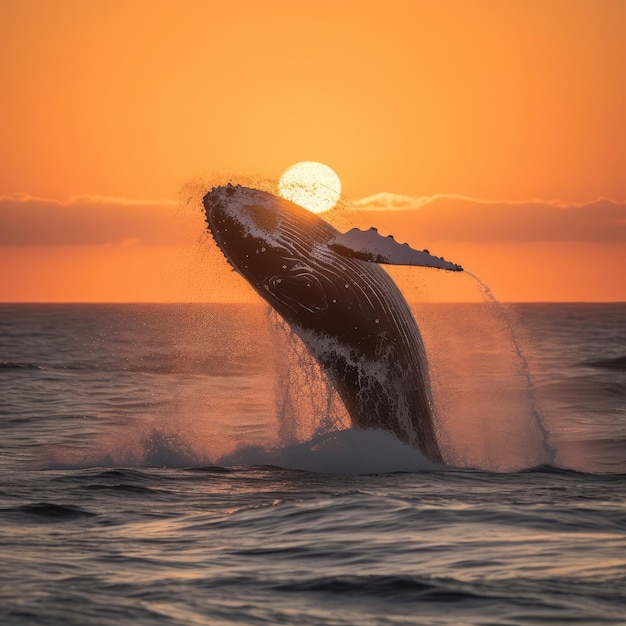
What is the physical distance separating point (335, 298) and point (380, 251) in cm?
142

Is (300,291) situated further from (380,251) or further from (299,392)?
(299,392)

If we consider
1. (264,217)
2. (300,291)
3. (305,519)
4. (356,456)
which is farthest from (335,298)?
(305,519)

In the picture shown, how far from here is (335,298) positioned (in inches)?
606

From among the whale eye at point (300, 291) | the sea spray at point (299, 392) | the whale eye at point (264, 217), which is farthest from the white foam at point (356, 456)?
the whale eye at point (264, 217)

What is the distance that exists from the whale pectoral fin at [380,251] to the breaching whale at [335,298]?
2 cm

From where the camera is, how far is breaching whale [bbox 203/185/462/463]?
49.5ft

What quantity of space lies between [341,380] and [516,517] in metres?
4.26

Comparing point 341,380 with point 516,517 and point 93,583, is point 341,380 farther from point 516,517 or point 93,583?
point 93,583

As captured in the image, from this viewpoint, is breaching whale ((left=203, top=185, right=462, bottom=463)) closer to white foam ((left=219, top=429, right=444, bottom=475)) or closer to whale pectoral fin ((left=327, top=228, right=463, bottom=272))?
whale pectoral fin ((left=327, top=228, right=463, bottom=272))

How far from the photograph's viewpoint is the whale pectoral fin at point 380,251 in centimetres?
1410

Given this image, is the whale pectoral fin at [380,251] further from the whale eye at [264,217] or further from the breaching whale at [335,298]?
the whale eye at [264,217]

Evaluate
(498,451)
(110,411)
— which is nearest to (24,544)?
(498,451)

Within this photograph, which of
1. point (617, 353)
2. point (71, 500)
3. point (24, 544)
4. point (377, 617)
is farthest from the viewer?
point (617, 353)

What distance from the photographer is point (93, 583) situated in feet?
32.6
